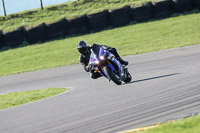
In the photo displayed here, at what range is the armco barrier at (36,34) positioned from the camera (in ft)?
84.8

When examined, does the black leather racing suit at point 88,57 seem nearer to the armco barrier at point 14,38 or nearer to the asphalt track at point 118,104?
the asphalt track at point 118,104

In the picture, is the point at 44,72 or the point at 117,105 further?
the point at 44,72

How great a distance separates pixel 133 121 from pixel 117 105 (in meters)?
1.63

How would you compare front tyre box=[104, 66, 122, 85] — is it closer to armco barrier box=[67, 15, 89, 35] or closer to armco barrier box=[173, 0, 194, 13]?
armco barrier box=[173, 0, 194, 13]

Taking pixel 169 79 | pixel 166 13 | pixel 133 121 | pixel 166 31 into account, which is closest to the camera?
pixel 133 121

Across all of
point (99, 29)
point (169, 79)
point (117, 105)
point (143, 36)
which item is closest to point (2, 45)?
point (99, 29)

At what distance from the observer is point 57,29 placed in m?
26.5

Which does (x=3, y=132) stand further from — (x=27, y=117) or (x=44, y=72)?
(x=44, y=72)

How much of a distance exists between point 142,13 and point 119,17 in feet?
4.28

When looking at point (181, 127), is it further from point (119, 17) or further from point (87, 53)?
point (119, 17)

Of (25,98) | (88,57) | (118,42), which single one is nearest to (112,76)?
(88,57)

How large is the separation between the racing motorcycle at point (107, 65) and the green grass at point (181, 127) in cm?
521

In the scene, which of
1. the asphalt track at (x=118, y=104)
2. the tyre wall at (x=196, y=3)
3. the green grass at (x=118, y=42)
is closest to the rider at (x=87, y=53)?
the asphalt track at (x=118, y=104)

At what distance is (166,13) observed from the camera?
84.9 feet
